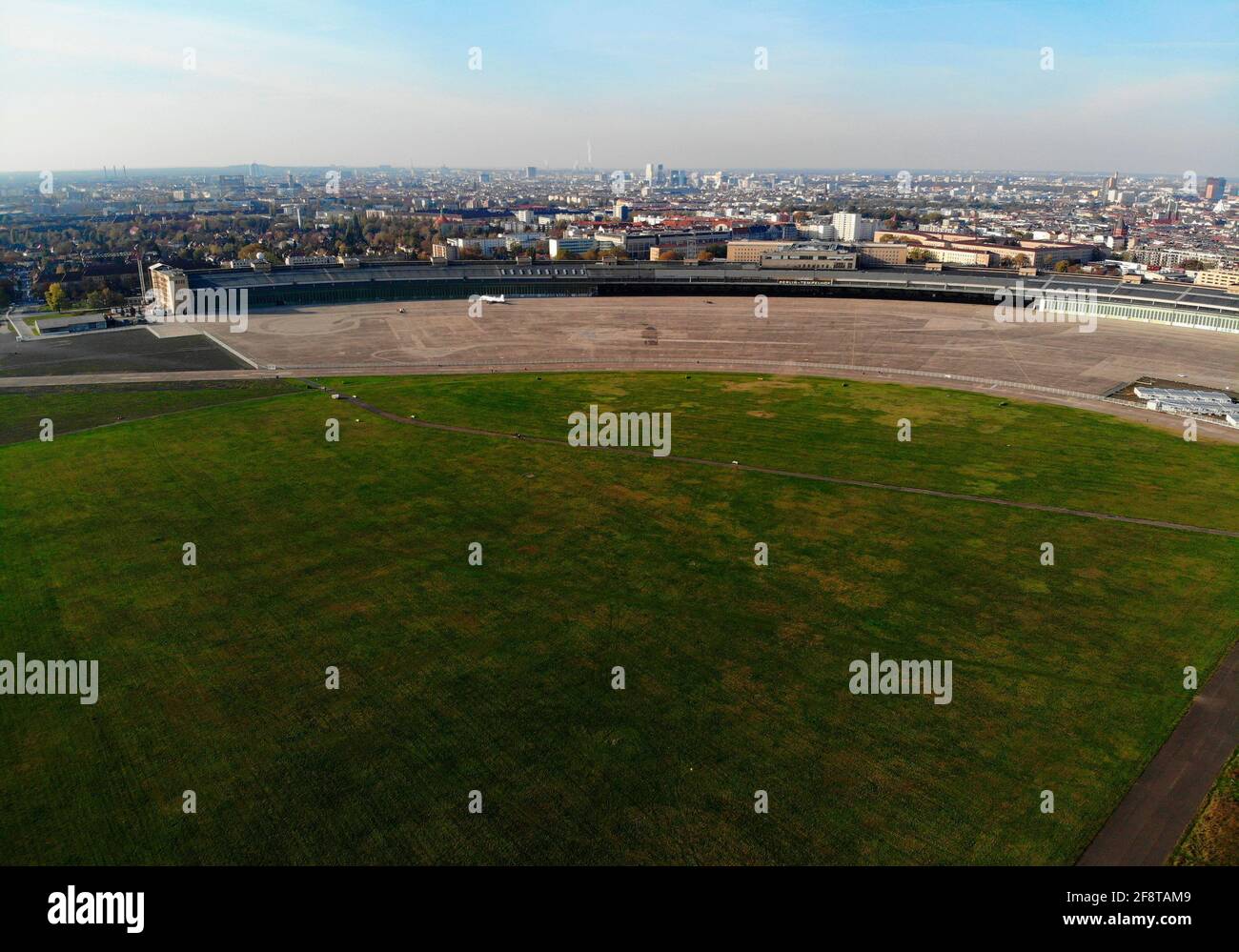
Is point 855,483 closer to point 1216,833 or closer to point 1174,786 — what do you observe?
point 1174,786

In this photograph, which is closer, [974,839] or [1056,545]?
[974,839]

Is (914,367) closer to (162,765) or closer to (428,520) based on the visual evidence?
(428,520)

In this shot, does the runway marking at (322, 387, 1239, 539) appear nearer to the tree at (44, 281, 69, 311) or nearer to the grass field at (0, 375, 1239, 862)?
the grass field at (0, 375, 1239, 862)

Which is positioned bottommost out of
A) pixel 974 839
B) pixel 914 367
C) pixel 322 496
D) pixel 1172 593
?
pixel 974 839

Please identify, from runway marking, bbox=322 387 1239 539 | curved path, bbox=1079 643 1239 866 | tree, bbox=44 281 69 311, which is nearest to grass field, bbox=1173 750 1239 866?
curved path, bbox=1079 643 1239 866

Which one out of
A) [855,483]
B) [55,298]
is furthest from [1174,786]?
[55,298]

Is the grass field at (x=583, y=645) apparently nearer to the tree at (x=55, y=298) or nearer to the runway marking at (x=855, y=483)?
the runway marking at (x=855, y=483)

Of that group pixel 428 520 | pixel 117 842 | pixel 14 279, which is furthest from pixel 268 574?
pixel 14 279
